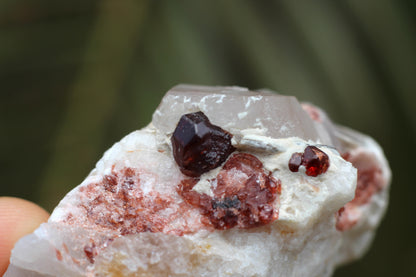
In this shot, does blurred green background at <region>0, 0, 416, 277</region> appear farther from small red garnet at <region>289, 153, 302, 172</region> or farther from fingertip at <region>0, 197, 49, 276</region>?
small red garnet at <region>289, 153, 302, 172</region>

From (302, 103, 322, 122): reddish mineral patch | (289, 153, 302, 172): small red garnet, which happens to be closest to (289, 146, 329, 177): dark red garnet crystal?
(289, 153, 302, 172): small red garnet

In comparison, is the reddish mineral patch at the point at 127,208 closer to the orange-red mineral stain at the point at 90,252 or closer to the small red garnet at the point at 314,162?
the orange-red mineral stain at the point at 90,252

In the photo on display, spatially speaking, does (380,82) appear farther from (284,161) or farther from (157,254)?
(157,254)

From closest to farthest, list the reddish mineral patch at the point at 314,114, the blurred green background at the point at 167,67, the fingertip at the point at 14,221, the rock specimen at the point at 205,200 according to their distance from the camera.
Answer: the rock specimen at the point at 205,200 < the fingertip at the point at 14,221 < the reddish mineral patch at the point at 314,114 < the blurred green background at the point at 167,67

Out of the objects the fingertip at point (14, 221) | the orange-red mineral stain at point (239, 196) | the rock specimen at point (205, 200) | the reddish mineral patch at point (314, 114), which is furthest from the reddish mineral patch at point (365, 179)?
the fingertip at point (14, 221)

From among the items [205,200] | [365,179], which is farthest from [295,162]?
[365,179]

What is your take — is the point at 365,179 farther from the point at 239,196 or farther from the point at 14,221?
the point at 14,221

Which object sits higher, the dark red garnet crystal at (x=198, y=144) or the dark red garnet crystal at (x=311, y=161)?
the dark red garnet crystal at (x=198, y=144)
